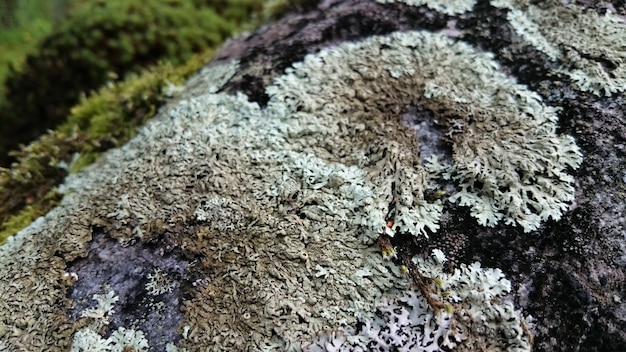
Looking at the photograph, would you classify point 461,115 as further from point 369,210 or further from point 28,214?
point 28,214

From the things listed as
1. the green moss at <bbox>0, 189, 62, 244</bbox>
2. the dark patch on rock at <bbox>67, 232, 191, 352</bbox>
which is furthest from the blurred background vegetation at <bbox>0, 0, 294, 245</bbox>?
the dark patch on rock at <bbox>67, 232, 191, 352</bbox>

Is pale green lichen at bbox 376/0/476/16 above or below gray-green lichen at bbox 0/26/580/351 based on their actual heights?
above

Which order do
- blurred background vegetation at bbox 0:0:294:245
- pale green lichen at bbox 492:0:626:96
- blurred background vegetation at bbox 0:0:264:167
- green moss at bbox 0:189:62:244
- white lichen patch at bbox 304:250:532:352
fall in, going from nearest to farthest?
white lichen patch at bbox 304:250:532:352 < pale green lichen at bbox 492:0:626:96 < green moss at bbox 0:189:62:244 < blurred background vegetation at bbox 0:0:294:245 < blurred background vegetation at bbox 0:0:264:167

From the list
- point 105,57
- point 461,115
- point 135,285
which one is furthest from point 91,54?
point 461,115

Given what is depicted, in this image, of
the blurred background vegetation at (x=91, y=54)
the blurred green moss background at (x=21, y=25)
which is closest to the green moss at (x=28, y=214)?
the blurred background vegetation at (x=91, y=54)

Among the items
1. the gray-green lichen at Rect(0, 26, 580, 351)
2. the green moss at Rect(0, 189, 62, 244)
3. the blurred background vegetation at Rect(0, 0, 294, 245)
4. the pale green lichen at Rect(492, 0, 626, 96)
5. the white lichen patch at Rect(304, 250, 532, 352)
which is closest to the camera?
the white lichen patch at Rect(304, 250, 532, 352)

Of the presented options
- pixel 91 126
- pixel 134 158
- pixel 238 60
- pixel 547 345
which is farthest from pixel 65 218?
pixel 547 345

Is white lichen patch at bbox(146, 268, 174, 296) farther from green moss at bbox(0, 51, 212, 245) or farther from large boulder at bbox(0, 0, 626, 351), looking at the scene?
green moss at bbox(0, 51, 212, 245)

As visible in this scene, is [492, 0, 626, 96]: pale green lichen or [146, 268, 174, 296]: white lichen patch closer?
[146, 268, 174, 296]: white lichen patch
